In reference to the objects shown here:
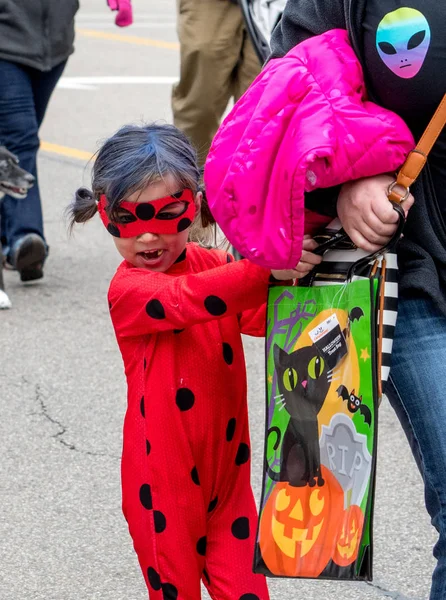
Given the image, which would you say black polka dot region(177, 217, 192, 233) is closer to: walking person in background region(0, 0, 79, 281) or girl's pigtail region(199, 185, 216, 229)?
girl's pigtail region(199, 185, 216, 229)

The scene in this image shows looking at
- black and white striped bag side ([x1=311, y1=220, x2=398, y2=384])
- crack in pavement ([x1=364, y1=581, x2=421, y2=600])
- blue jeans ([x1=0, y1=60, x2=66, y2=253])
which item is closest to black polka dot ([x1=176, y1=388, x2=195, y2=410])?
black and white striped bag side ([x1=311, y1=220, x2=398, y2=384])

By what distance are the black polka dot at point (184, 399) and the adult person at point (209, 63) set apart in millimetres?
3360

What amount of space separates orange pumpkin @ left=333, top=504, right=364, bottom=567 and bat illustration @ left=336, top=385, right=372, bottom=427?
0.16m

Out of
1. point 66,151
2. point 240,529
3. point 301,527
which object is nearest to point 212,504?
point 240,529

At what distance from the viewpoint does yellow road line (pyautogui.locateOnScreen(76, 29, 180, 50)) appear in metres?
14.7

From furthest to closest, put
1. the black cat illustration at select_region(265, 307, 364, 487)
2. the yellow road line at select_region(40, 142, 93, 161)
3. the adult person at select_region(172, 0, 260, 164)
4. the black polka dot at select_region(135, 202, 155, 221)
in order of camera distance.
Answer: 1. the yellow road line at select_region(40, 142, 93, 161)
2. the adult person at select_region(172, 0, 260, 164)
3. the black polka dot at select_region(135, 202, 155, 221)
4. the black cat illustration at select_region(265, 307, 364, 487)

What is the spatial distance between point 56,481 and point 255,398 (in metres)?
1.07

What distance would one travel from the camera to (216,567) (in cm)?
261

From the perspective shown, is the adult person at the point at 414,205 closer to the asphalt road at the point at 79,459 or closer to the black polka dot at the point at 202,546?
the black polka dot at the point at 202,546

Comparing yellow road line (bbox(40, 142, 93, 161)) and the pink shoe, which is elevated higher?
the pink shoe

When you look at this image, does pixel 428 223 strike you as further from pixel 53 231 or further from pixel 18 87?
pixel 53 231

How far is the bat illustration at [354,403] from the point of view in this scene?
7.13 feet

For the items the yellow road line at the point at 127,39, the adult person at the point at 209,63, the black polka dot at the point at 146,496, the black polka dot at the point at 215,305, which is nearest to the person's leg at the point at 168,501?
the black polka dot at the point at 146,496

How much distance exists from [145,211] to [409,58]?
67 cm
